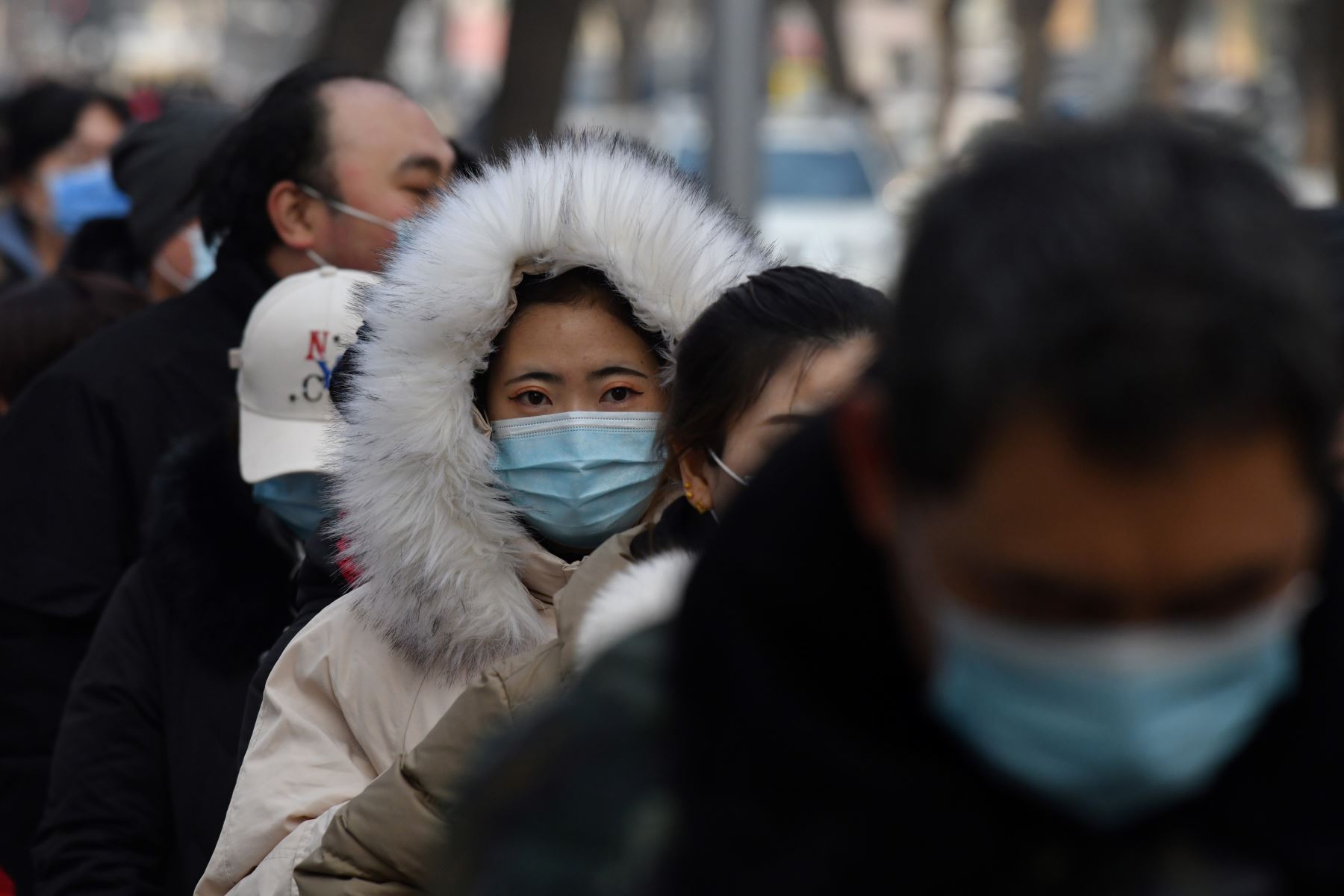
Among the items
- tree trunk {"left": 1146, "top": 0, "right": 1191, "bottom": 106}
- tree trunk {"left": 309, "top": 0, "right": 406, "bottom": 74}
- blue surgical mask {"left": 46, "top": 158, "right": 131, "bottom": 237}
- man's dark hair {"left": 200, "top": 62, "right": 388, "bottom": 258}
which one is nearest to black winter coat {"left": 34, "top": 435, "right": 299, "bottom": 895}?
man's dark hair {"left": 200, "top": 62, "right": 388, "bottom": 258}

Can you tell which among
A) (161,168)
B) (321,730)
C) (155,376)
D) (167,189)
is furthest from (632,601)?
(161,168)

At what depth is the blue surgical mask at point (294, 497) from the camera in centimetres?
331

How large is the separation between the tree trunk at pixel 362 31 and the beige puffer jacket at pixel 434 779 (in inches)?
491

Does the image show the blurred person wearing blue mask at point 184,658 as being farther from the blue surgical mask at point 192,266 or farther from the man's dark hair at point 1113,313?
the man's dark hair at point 1113,313

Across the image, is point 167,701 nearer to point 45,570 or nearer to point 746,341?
point 45,570

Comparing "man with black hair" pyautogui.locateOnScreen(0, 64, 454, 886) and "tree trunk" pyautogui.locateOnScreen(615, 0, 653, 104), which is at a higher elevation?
"man with black hair" pyautogui.locateOnScreen(0, 64, 454, 886)

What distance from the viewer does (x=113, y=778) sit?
10.4 feet

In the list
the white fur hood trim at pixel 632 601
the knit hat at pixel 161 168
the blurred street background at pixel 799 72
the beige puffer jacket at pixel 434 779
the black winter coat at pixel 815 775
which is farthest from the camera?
the blurred street background at pixel 799 72

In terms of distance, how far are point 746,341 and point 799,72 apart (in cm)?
5049

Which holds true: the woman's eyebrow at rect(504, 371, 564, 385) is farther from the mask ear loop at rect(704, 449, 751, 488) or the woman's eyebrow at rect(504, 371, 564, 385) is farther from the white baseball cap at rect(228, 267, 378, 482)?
the white baseball cap at rect(228, 267, 378, 482)

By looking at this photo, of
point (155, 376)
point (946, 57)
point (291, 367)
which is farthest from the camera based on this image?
point (946, 57)

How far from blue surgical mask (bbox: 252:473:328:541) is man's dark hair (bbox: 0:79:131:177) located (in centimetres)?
566

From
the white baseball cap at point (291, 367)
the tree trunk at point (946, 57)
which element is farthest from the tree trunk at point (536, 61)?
the tree trunk at point (946, 57)

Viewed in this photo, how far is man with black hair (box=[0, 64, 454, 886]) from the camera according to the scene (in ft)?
12.6
